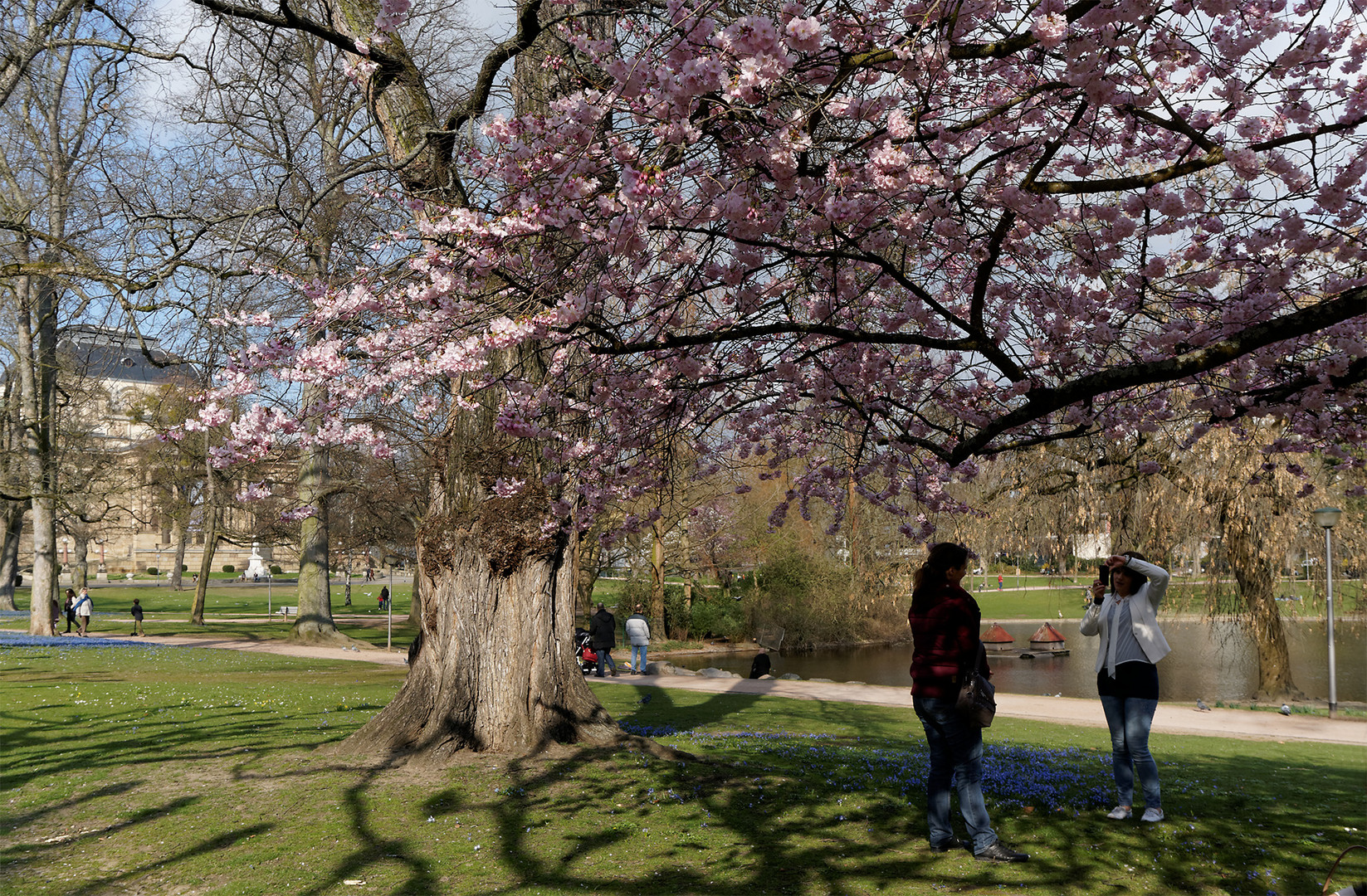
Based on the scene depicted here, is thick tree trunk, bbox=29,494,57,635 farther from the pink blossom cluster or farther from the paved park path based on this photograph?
the pink blossom cluster

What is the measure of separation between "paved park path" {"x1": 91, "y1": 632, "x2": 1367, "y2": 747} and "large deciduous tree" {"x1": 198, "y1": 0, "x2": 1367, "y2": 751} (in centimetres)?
730

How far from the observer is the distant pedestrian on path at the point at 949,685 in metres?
5.27

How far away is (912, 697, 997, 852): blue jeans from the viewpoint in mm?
5273

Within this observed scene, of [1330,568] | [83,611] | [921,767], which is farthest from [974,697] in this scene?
[83,611]

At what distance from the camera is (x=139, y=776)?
7480 millimetres

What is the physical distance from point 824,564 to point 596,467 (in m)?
27.0

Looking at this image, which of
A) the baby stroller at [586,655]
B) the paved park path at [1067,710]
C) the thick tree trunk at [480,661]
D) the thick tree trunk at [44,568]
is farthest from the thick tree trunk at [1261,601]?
the thick tree trunk at [44,568]

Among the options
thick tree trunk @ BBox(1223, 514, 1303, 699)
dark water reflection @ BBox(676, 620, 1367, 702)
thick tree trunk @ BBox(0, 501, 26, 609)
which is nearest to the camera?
thick tree trunk @ BBox(1223, 514, 1303, 699)

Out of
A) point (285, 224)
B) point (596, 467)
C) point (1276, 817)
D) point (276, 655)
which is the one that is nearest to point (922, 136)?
point (596, 467)

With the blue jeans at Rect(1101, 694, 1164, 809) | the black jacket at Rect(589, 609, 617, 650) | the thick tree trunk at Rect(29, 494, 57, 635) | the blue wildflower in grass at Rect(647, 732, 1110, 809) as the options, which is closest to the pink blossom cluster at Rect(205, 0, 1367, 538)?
the blue jeans at Rect(1101, 694, 1164, 809)

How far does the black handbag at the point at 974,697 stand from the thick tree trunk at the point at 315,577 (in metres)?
22.1

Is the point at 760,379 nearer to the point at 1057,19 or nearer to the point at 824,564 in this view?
the point at 1057,19

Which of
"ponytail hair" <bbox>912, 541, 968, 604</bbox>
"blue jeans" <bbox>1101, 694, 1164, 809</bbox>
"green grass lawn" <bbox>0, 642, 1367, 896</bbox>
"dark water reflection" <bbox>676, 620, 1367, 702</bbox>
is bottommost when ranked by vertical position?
"dark water reflection" <bbox>676, 620, 1367, 702</bbox>

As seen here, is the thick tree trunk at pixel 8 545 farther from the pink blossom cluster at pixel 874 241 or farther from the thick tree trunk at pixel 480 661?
the pink blossom cluster at pixel 874 241
